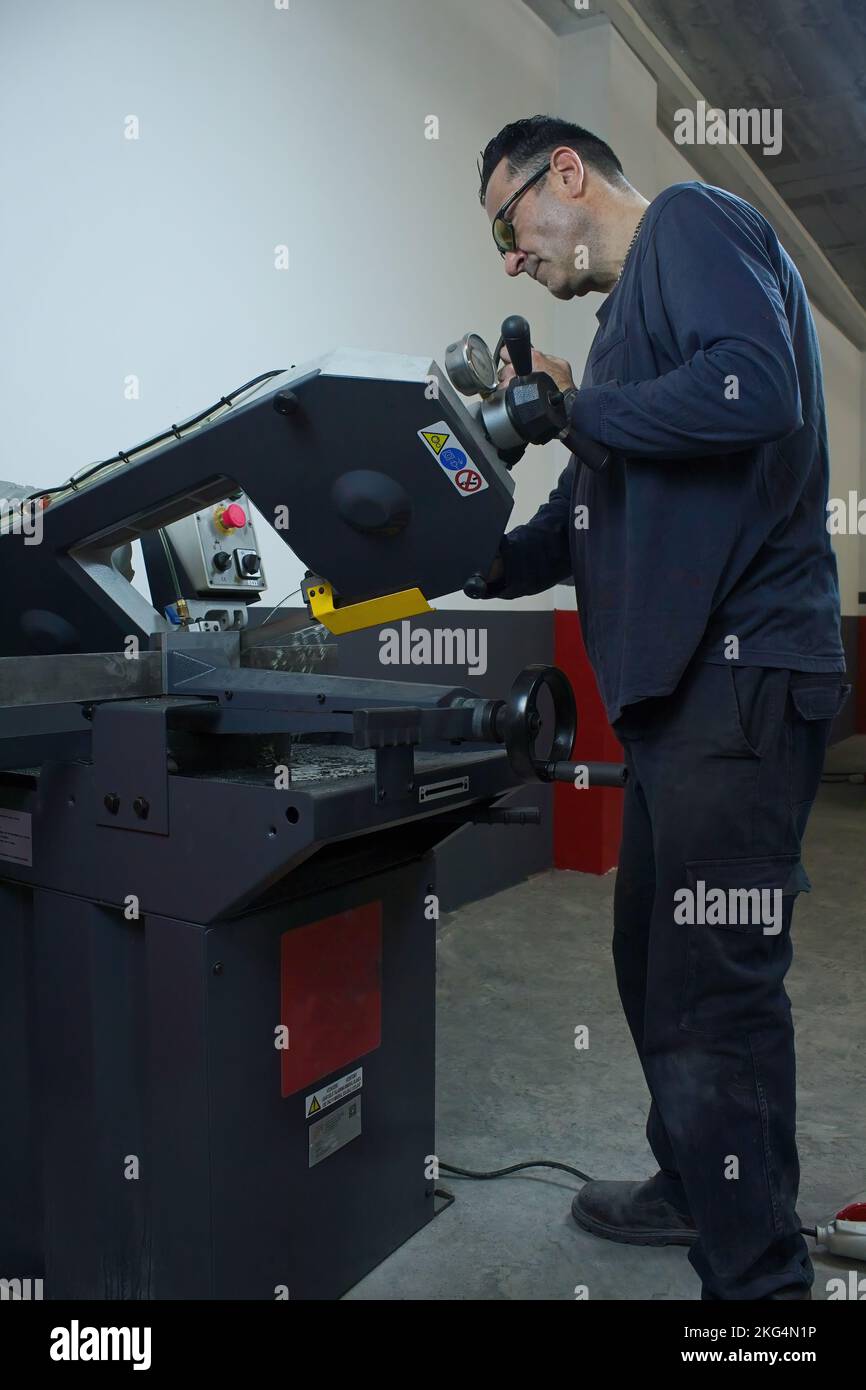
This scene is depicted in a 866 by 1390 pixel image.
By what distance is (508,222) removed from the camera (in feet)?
4.37

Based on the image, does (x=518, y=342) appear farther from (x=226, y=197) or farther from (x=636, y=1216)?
(x=226, y=197)

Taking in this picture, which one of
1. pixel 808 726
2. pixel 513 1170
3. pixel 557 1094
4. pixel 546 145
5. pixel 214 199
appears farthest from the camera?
pixel 214 199

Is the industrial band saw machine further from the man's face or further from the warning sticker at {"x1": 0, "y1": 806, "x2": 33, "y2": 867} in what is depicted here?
the man's face

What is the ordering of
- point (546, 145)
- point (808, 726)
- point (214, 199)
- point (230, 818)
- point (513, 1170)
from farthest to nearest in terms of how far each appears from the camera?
1. point (214, 199)
2. point (513, 1170)
3. point (546, 145)
4. point (808, 726)
5. point (230, 818)

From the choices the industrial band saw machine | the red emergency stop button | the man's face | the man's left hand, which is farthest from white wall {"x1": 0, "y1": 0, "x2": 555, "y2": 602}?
the man's left hand

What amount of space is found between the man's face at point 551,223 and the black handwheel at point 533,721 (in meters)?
0.60

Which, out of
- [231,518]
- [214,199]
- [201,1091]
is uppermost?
[214,199]

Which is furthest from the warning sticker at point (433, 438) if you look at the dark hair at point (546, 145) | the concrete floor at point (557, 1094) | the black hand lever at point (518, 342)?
the concrete floor at point (557, 1094)

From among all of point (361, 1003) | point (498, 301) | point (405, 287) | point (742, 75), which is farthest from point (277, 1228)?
point (742, 75)

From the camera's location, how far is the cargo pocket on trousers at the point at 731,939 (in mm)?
1058

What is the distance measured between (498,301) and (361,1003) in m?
2.51

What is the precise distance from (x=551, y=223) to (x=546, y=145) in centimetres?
9

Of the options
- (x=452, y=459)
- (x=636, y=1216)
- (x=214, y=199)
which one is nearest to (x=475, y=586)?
(x=452, y=459)
